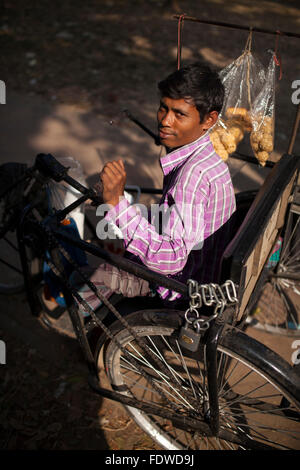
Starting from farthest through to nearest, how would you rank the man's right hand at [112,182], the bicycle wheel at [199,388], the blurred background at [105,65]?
the blurred background at [105,65], the man's right hand at [112,182], the bicycle wheel at [199,388]

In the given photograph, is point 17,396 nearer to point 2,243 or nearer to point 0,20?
point 2,243

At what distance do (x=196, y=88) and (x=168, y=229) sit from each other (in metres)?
0.72

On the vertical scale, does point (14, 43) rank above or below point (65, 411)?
above

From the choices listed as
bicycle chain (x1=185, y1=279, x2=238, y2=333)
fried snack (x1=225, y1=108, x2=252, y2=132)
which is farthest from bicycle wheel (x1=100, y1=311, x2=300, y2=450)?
fried snack (x1=225, y1=108, x2=252, y2=132)

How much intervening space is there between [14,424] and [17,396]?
0.18m

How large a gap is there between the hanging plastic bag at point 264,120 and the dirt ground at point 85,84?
0.34ft

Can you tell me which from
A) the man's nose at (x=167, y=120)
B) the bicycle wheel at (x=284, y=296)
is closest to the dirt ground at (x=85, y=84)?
the bicycle wheel at (x=284, y=296)

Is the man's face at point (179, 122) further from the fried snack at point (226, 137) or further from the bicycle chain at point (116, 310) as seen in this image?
the bicycle chain at point (116, 310)

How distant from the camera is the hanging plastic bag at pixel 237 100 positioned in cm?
225

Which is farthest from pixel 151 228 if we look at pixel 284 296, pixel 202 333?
pixel 284 296

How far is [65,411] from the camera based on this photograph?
234 centimetres

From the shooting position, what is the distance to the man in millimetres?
1613
